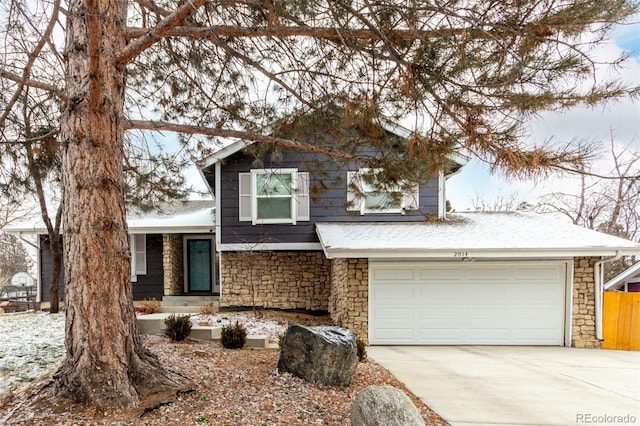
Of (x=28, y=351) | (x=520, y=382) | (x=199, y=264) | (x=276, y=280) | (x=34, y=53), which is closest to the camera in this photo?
(x=34, y=53)

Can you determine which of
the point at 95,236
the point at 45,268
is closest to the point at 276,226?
the point at 95,236

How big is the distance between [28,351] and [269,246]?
17.3 feet

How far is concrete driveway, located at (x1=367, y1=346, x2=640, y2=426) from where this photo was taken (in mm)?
3834

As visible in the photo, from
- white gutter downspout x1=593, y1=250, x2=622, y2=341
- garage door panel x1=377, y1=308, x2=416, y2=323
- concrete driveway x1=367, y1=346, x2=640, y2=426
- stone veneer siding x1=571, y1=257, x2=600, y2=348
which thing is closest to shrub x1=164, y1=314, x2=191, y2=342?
concrete driveway x1=367, y1=346, x2=640, y2=426

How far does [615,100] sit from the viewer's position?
3133mm

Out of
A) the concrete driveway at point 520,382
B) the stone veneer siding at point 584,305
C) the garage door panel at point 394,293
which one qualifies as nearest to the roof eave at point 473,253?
the stone veneer siding at point 584,305

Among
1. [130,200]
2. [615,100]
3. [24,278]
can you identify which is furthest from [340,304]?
[24,278]

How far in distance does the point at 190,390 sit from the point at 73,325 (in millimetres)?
1284

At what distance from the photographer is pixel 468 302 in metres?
7.88

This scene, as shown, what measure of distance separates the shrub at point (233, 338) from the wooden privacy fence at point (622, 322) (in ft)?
25.2

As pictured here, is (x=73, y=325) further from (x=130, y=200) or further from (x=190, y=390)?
(x=130, y=200)

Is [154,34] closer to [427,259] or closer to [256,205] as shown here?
[256,205]

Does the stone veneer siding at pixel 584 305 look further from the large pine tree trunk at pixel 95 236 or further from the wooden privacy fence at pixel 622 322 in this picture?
the large pine tree trunk at pixel 95 236

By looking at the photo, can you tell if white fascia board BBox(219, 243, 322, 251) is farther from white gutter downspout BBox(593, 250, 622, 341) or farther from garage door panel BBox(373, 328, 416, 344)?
white gutter downspout BBox(593, 250, 622, 341)
